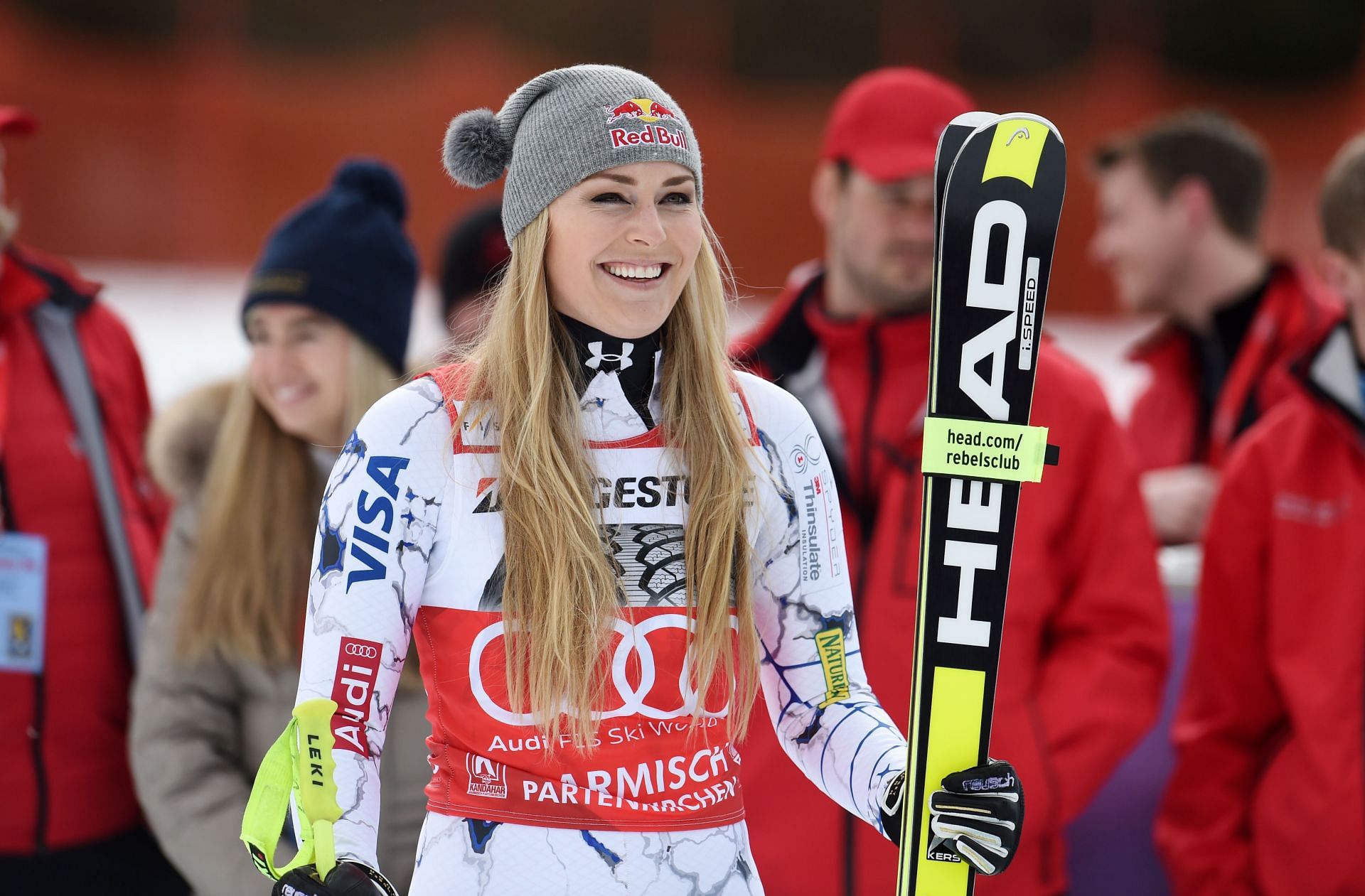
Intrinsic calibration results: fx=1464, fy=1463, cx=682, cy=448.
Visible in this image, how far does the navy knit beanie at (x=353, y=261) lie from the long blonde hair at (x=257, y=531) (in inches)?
2.2

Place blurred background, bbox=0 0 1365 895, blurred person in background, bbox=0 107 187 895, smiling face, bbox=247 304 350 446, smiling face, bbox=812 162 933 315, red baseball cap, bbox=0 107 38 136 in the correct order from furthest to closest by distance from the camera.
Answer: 1. blurred background, bbox=0 0 1365 895
2. red baseball cap, bbox=0 107 38 136
3. smiling face, bbox=812 162 933 315
4. blurred person in background, bbox=0 107 187 895
5. smiling face, bbox=247 304 350 446

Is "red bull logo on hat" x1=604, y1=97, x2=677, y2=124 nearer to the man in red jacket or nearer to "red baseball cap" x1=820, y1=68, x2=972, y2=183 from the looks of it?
the man in red jacket

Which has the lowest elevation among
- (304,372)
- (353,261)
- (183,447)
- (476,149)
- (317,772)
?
(317,772)

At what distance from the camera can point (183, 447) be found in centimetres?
257

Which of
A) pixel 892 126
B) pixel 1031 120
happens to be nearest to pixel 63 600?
pixel 892 126

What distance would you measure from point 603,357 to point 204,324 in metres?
10.0

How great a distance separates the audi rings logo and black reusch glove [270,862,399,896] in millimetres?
204

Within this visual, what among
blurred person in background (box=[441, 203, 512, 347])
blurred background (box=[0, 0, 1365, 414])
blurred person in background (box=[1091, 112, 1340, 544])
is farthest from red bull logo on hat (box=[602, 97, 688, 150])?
blurred background (box=[0, 0, 1365, 414])

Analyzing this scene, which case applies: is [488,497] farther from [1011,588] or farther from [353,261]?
[1011,588]

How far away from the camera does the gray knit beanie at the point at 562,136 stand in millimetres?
1619

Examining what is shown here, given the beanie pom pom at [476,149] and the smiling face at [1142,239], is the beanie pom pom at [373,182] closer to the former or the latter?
the beanie pom pom at [476,149]

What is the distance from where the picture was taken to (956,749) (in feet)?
5.20

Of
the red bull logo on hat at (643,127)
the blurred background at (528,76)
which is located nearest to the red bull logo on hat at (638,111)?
the red bull logo on hat at (643,127)

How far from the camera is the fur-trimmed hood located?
2559mm
